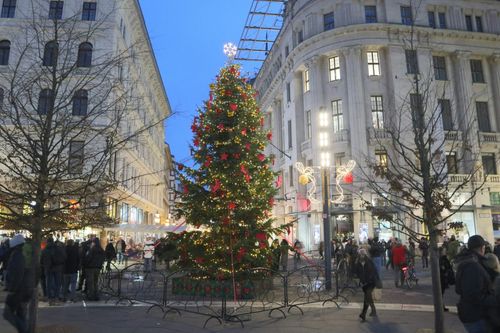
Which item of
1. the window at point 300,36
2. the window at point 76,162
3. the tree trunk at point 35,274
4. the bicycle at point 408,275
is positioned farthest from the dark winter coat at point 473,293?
the window at point 300,36

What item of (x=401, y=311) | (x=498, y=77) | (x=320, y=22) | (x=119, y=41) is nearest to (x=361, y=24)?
(x=320, y=22)

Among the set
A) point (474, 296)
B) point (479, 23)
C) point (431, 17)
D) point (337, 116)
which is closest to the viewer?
point (474, 296)

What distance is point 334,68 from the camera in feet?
124

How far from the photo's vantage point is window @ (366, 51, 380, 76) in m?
37.1

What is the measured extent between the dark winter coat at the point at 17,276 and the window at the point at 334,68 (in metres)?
34.3

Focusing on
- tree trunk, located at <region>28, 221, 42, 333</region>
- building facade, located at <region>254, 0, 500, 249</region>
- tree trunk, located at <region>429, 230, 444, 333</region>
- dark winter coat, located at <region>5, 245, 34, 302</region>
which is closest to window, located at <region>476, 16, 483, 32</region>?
building facade, located at <region>254, 0, 500, 249</region>

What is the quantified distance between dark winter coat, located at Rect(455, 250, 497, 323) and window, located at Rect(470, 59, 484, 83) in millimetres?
40917

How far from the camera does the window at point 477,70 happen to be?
130 feet

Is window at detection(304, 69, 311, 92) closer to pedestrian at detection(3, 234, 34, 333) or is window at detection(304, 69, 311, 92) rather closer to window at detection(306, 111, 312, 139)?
window at detection(306, 111, 312, 139)

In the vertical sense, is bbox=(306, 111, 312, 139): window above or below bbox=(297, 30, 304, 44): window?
below

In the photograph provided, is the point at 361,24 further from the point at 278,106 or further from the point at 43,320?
the point at 43,320

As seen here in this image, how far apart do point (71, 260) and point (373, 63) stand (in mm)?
32298

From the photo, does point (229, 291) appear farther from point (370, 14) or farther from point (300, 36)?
point (300, 36)

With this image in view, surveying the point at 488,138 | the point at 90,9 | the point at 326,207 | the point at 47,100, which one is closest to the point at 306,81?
the point at 488,138
